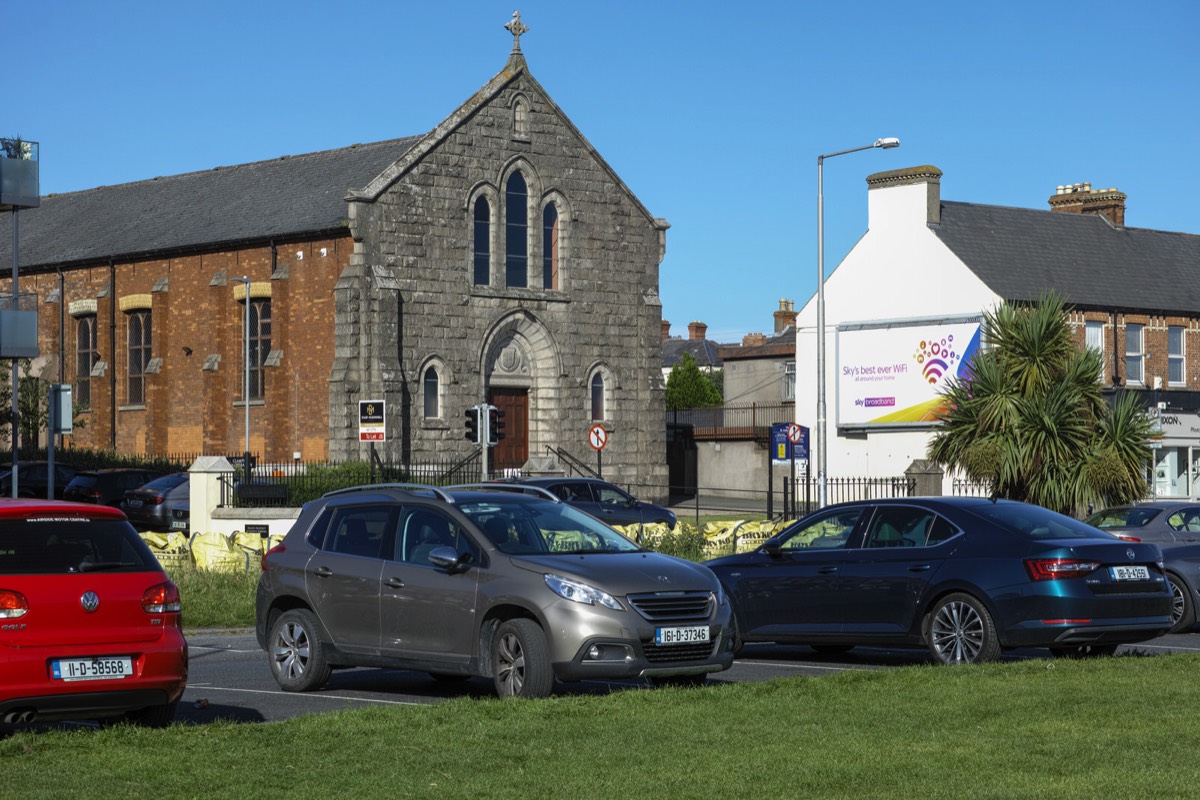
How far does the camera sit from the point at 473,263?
45.4 meters

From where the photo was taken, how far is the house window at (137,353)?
52.5 metres

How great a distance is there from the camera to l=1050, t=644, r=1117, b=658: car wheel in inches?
568

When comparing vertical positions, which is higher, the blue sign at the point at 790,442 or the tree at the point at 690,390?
the tree at the point at 690,390

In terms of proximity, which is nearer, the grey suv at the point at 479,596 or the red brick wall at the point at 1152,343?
the grey suv at the point at 479,596

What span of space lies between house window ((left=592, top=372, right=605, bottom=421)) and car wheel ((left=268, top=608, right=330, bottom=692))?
35.0 metres

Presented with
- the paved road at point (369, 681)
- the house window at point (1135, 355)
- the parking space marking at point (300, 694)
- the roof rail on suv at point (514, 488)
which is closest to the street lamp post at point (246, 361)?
the house window at point (1135, 355)

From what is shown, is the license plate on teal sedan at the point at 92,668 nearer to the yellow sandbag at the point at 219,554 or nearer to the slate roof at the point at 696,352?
the yellow sandbag at the point at 219,554

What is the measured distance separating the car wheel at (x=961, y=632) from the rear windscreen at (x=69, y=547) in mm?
6638

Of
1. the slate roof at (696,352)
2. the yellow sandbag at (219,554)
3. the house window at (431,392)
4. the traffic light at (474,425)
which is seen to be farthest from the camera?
the slate roof at (696,352)

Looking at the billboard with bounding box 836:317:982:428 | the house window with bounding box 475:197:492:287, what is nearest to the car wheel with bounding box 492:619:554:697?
the house window with bounding box 475:197:492:287

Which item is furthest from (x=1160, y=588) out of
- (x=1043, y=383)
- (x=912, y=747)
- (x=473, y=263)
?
(x=473, y=263)

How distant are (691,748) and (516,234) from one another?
38.3m

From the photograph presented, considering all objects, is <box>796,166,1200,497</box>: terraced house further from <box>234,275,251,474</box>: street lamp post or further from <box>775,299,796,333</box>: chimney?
<box>775,299,796,333</box>: chimney

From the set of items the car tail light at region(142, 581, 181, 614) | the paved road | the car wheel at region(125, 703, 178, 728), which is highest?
the car tail light at region(142, 581, 181, 614)
